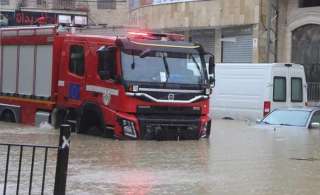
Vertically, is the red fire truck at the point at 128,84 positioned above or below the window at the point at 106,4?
below

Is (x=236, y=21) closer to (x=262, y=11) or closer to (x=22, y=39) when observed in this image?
(x=262, y=11)

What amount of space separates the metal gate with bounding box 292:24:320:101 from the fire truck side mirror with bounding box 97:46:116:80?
16.0m

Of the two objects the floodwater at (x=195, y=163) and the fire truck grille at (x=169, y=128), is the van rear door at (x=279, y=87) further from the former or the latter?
the fire truck grille at (x=169, y=128)

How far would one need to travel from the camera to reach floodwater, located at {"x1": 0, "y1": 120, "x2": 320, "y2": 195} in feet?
31.4

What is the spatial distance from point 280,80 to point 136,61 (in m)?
9.60

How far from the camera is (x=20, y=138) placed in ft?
51.7

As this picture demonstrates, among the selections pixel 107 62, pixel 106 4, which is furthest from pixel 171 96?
pixel 106 4

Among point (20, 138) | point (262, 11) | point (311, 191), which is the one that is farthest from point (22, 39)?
point (262, 11)

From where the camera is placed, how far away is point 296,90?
24875 mm

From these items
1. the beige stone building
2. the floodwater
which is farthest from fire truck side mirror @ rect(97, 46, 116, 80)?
the beige stone building

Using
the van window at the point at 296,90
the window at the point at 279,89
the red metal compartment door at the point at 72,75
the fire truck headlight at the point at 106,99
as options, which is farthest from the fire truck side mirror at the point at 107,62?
the van window at the point at 296,90

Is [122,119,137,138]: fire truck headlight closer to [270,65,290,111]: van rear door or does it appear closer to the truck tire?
the truck tire

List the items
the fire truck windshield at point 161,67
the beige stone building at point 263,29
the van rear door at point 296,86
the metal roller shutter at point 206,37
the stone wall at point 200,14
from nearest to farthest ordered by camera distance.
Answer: the fire truck windshield at point 161,67
the van rear door at point 296,86
the beige stone building at point 263,29
the stone wall at point 200,14
the metal roller shutter at point 206,37

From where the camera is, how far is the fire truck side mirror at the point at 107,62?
15906 millimetres
